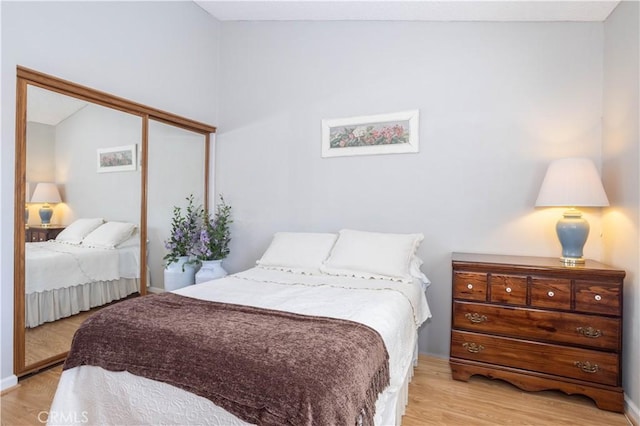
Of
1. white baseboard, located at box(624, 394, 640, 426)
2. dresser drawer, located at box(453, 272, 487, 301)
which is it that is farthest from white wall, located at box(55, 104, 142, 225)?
white baseboard, located at box(624, 394, 640, 426)

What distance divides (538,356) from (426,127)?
1.84 meters

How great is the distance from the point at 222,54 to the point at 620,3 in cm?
344

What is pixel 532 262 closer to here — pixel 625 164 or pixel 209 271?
pixel 625 164

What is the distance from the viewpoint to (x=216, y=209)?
152 inches

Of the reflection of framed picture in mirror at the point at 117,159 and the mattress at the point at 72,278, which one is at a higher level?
the reflection of framed picture in mirror at the point at 117,159

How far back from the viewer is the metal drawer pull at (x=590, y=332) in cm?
202

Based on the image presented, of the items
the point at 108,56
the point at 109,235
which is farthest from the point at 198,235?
the point at 108,56

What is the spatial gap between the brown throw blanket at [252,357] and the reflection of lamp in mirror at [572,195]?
1.61m

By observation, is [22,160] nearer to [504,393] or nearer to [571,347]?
[504,393]

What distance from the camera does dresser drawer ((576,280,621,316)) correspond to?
1991 millimetres

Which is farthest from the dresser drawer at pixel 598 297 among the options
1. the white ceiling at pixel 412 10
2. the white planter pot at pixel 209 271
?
the white planter pot at pixel 209 271

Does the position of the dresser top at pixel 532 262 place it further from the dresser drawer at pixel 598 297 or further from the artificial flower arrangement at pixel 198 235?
the artificial flower arrangement at pixel 198 235

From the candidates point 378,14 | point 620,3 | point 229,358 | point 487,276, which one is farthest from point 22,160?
point 620,3

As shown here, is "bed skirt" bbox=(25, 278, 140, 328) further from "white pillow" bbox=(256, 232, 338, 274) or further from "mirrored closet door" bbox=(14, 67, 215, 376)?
"white pillow" bbox=(256, 232, 338, 274)
